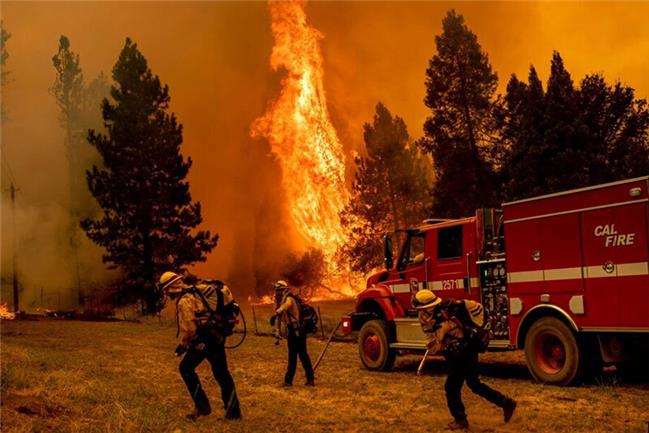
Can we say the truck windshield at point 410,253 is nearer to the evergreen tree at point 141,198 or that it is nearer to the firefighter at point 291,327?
the firefighter at point 291,327

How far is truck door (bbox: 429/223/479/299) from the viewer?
42.0ft

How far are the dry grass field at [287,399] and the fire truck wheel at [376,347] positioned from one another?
0.32m

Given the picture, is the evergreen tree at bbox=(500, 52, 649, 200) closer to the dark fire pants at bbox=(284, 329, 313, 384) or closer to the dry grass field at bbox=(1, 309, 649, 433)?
the dry grass field at bbox=(1, 309, 649, 433)

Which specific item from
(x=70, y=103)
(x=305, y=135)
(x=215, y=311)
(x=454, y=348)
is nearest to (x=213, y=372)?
(x=215, y=311)

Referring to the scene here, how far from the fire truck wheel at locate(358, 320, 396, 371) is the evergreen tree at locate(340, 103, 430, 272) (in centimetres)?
2720

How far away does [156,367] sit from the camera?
47.1ft

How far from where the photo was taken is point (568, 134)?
28953 millimetres

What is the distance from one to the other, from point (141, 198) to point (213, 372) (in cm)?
2777

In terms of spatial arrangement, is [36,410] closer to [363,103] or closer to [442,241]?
[442,241]

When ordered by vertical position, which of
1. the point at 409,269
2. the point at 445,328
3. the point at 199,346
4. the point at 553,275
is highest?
the point at 409,269

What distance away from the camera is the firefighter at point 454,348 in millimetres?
7652

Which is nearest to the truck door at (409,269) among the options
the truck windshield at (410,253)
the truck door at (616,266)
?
the truck windshield at (410,253)

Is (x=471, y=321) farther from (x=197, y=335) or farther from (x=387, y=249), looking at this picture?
(x=387, y=249)

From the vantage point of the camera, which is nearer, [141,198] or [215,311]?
[215,311]
